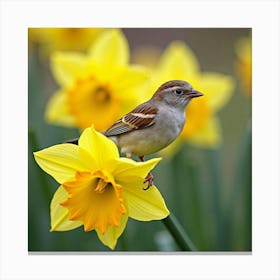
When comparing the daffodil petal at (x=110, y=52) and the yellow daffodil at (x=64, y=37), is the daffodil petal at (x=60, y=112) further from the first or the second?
the yellow daffodil at (x=64, y=37)

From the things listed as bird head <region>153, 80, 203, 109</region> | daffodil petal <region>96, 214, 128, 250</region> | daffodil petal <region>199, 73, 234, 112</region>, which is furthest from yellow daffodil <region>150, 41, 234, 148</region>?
daffodil petal <region>96, 214, 128, 250</region>

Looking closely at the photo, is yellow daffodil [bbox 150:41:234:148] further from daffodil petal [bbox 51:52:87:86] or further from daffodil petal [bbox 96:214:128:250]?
daffodil petal [bbox 96:214:128:250]

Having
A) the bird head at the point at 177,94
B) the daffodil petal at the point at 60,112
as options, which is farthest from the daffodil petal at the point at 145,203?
the daffodil petal at the point at 60,112
